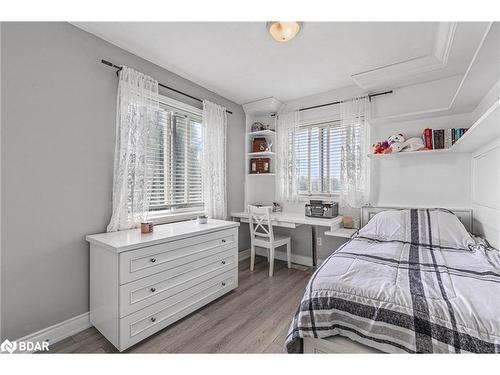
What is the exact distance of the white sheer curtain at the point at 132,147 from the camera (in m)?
2.14

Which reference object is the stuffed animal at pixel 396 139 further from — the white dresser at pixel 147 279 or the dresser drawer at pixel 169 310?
the dresser drawer at pixel 169 310

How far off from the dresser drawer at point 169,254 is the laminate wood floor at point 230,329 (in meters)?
0.51

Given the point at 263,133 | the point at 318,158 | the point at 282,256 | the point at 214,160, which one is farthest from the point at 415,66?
A: the point at 282,256

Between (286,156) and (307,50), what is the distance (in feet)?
5.24

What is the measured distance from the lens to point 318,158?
135 inches

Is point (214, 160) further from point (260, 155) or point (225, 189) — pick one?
point (260, 155)

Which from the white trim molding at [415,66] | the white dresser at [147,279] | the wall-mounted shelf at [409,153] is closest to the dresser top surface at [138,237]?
the white dresser at [147,279]

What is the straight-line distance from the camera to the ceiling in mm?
1938

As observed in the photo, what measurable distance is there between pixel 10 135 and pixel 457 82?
416 cm

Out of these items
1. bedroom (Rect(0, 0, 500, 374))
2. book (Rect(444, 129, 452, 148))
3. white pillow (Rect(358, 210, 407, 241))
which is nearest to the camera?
bedroom (Rect(0, 0, 500, 374))

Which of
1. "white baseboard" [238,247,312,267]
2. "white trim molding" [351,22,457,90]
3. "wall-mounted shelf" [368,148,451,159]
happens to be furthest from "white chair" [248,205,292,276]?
"white trim molding" [351,22,457,90]

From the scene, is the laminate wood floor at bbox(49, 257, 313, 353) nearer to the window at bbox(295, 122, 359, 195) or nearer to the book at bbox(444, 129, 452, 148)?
the window at bbox(295, 122, 359, 195)

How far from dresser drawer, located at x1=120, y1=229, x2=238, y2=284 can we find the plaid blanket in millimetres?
1131
